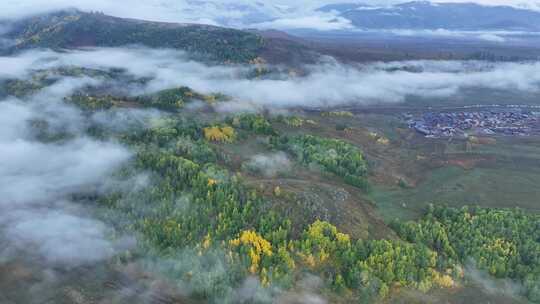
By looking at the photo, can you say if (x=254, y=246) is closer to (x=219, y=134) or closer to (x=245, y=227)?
(x=245, y=227)

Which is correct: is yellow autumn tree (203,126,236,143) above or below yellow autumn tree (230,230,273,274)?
above

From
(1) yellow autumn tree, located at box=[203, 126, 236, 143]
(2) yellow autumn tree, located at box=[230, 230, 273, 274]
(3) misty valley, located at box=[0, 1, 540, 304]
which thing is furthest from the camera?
(1) yellow autumn tree, located at box=[203, 126, 236, 143]

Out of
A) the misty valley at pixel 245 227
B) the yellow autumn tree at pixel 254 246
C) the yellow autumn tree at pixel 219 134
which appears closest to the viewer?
the misty valley at pixel 245 227

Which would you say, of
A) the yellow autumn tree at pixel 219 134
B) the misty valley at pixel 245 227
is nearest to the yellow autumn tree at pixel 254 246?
the misty valley at pixel 245 227

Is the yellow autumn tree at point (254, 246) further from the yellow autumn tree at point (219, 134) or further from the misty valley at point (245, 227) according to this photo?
the yellow autumn tree at point (219, 134)

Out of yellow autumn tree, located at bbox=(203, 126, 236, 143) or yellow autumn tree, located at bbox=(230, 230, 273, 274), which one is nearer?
yellow autumn tree, located at bbox=(230, 230, 273, 274)

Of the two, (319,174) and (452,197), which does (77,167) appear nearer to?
(319,174)

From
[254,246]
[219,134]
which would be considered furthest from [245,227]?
[219,134]

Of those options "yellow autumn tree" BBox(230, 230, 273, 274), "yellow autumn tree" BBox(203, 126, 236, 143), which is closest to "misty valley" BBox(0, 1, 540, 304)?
"yellow autumn tree" BBox(230, 230, 273, 274)

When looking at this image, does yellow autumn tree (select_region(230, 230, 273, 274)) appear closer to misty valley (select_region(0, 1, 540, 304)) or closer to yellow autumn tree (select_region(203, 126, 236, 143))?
misty valley (select_region(0, 1, 540, 304))

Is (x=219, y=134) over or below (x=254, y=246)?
over

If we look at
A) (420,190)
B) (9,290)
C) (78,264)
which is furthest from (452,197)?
(9,290)
